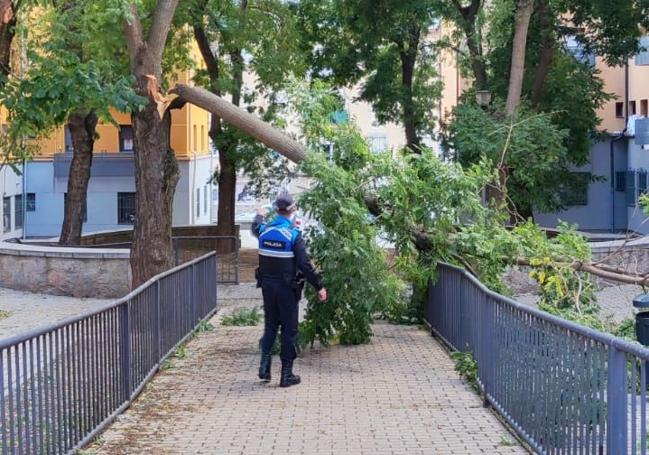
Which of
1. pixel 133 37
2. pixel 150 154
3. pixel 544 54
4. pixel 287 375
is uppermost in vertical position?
pixel 544 54

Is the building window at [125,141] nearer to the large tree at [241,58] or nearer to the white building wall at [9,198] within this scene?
the white building wall at [9,198]

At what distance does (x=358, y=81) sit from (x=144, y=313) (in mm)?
24399

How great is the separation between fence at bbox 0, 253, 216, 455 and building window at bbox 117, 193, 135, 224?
37.1m

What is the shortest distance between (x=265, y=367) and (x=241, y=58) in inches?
868

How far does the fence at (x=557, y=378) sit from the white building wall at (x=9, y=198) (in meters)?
38.5

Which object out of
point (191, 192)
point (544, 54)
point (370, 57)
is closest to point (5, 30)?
point (544, 54)

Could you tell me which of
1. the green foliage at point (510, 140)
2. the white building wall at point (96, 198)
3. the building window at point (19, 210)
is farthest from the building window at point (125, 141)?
the green foliage at point (510, 140)

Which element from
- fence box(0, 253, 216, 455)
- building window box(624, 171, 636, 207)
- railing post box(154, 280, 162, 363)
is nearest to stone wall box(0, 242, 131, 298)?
fence box(0, 253, 216, 455)

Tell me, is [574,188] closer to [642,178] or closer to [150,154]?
[642,178]

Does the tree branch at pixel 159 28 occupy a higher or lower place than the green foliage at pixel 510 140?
higher

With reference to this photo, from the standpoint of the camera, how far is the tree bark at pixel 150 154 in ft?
48.1

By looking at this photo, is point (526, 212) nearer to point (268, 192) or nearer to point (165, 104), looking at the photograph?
point (268, 192)

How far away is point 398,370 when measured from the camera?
11289 mm

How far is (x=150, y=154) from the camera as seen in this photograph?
48.1ft
